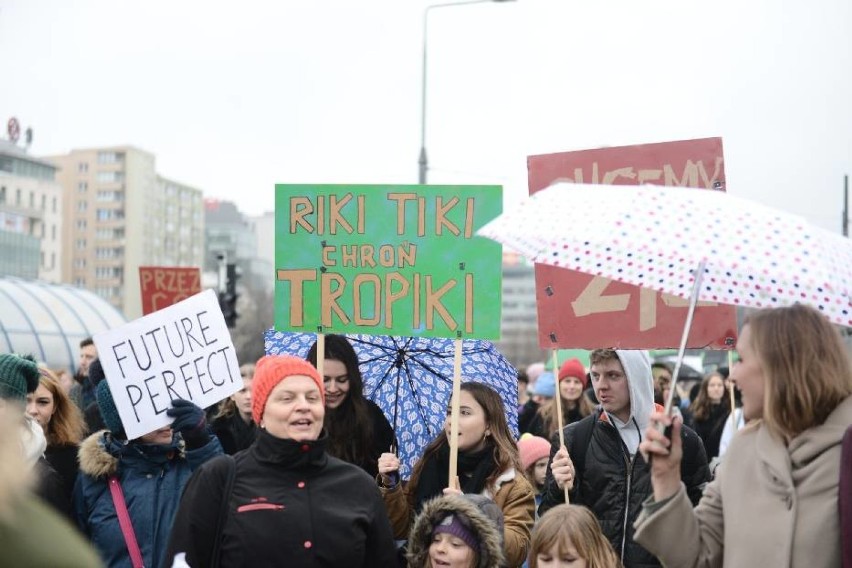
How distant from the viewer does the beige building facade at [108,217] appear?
460ft

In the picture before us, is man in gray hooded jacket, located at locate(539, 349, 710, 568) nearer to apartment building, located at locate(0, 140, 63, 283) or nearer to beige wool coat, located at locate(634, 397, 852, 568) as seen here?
beige wool coat, located at locate(634, 397, 852, 568)

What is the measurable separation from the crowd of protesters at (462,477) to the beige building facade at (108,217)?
133m

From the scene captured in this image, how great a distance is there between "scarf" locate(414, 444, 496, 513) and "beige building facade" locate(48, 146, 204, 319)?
438 ft

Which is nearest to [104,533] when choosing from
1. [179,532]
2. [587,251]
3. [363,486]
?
[179,532]

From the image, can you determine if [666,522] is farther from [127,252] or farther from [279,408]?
[127,252]

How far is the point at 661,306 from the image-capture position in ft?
20.5

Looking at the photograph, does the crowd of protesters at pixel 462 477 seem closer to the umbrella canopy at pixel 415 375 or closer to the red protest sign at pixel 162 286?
the umbrella canopy at pixel 415 375

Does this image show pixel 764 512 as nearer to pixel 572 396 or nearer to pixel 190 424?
pixel 190 424

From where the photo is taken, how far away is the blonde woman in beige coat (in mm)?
3625

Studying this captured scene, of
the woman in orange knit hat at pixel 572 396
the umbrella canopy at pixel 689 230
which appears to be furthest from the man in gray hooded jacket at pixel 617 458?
the woman in orange knit hat at pixel 572 396

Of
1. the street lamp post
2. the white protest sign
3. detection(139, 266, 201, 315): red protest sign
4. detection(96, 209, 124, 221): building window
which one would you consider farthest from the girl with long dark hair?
detection(96, 209, 124, 221): building window

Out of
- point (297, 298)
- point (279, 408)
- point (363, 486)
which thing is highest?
point (297, 298)

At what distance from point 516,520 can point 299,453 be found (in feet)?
5.25

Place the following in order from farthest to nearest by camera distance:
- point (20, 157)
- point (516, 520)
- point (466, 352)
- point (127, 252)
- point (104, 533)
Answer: point (127, 252)
point (20, 157)
point (466, 352)
point (516, 520)
point (104, 533)
